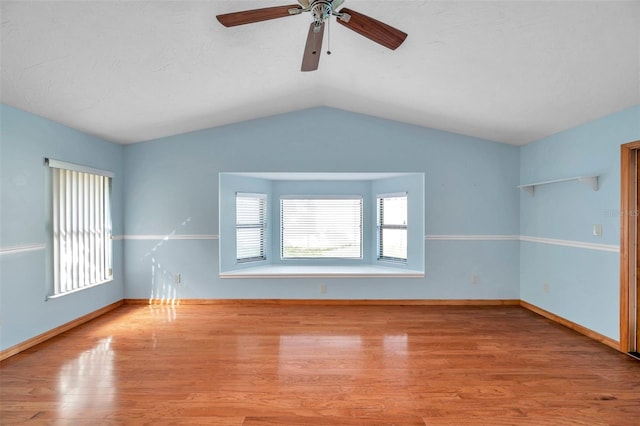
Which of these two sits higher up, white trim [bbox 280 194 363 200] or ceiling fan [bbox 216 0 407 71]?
ceiling fan [bbox 216 0 407 71]

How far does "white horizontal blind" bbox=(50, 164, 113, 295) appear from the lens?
3287mm

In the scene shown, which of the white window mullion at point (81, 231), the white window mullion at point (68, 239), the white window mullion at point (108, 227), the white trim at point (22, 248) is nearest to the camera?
the white trim at point (22, 248)

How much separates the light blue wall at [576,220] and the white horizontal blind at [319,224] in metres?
2.42

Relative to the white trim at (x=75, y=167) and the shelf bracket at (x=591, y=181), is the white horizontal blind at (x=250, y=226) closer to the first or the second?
the white trim at (x=75, y=167)

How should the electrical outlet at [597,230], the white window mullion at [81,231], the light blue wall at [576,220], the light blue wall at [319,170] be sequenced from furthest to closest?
1. the light blue wall at [319,170]
2. the white window mullion at [81,231]
3. the electrical outlet at [597,230]
4. the light blue wall at [576,220]

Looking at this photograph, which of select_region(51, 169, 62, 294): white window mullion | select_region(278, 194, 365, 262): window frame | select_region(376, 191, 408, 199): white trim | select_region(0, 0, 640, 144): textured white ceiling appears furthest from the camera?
select_region(278, 194, 365, 262): window frame

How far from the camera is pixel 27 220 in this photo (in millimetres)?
2900

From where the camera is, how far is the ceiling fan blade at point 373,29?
68.4 inches

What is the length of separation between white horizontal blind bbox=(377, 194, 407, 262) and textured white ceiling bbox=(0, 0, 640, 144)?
57.7 inches

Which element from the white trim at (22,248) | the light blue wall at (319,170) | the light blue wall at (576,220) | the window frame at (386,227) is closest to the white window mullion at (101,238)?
the light blue wall at (319,170)

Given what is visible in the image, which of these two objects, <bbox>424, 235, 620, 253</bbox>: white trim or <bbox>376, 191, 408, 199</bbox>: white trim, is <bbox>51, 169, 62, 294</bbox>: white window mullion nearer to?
<bbox>376, 191, 408, 199</bbox>: white trim

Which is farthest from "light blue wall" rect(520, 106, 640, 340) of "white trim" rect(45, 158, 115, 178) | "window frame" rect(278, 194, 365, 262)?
"white trim" rect(45, 158, 115, 178)

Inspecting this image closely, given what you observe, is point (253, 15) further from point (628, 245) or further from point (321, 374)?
point (628, 245)

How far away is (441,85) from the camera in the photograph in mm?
2980
